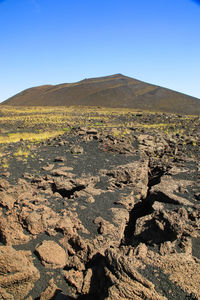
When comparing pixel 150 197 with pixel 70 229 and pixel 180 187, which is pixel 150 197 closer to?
pixel 180 187

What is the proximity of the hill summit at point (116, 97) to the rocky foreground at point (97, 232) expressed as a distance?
53760mm

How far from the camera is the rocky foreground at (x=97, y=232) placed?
4.09 meters

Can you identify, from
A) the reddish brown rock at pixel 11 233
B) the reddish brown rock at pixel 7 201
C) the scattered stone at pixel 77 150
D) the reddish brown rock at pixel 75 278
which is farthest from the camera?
the scattered stone at pixel 77 150

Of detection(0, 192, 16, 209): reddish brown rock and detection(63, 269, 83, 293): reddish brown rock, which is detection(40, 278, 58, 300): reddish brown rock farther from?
detection(0, 192, 16, 209): reddish brown rock

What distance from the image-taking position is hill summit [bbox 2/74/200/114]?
64.3 meters

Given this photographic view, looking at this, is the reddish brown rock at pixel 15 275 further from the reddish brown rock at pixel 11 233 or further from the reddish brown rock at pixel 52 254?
the reddish brown rock at pixel 11 233

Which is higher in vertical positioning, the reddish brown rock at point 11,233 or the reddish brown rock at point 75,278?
the reddish brown rock at point 11,233

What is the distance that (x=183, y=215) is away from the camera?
20.0ft

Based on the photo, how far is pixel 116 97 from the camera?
7094 centimetres

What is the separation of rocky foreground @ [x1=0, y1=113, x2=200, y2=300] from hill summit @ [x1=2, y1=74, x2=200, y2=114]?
53760 mm

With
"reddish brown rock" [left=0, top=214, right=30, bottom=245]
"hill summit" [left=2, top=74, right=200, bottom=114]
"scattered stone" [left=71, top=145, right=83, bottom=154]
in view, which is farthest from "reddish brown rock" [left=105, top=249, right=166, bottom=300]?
"hill summit" [left=2, top=74, right=200, bottom=114]

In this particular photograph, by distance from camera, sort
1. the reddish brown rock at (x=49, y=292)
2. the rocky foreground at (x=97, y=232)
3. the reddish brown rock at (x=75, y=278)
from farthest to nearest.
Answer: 1. the reddish brown rock at (x=75, y=278)
2. the reddish brown rock at (x=49, y=292)
3. the rocky foreground at (x=97, y=232)

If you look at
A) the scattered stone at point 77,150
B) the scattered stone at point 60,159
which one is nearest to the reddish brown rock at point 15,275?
the scattered stone at point 60,159

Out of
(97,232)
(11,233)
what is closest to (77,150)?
(97,232)
